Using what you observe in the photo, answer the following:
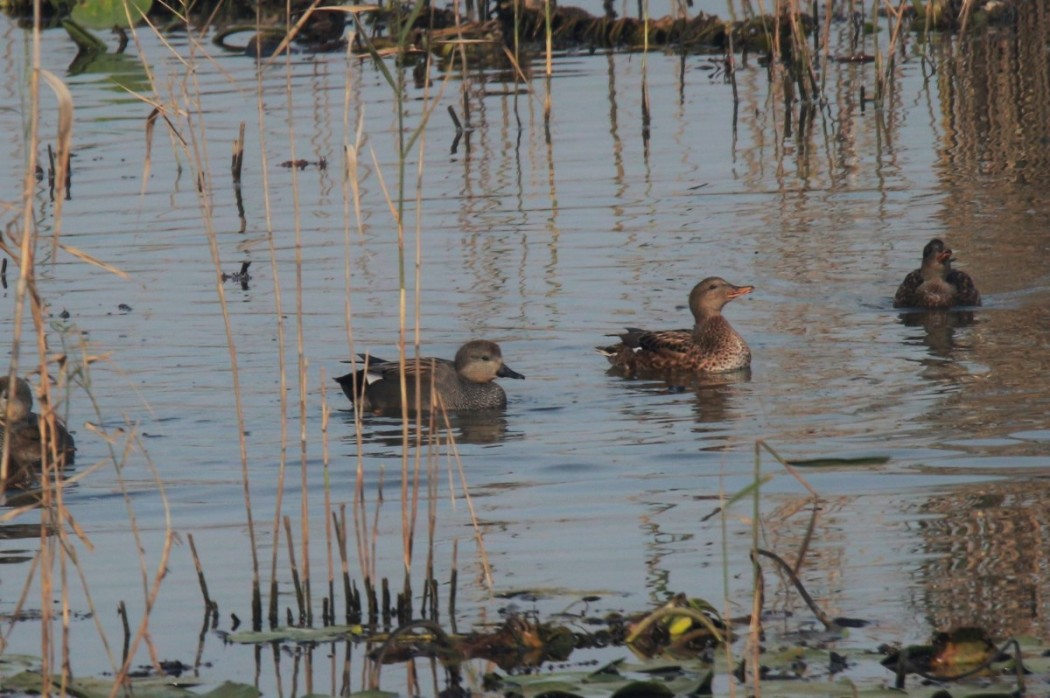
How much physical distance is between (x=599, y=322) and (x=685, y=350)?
744 mm

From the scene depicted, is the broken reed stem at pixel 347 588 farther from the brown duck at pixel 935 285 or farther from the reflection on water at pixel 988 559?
the brown duck at pixel 935 285

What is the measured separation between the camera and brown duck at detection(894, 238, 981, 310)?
11914mm

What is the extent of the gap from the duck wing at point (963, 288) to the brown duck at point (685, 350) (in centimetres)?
157

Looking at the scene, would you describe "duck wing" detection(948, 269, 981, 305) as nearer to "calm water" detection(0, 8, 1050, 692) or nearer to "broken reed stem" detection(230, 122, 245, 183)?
"calm water" detection(0, 8, 1050, 692)

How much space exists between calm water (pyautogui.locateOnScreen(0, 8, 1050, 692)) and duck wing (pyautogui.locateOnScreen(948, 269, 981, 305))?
18 cm

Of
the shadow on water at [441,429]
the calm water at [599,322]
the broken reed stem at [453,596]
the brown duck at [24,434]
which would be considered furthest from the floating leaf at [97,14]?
the broken reed stem at [453,596]

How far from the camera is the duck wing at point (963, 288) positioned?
12.0 metres

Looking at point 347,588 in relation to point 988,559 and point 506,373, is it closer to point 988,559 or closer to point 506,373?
point 988,559

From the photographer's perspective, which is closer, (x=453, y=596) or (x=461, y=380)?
(x=453, y=596)

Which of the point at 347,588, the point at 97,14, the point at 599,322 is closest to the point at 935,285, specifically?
the point at 599,322

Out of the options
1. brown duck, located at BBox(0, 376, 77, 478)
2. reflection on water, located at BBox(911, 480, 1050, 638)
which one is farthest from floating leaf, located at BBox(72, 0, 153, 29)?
reflection on water, located at BBox(911, 480, 1050, 638)

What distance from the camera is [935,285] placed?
39.2 ft

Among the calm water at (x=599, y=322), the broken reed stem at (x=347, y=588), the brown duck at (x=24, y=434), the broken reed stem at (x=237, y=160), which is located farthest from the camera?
the broken reed stem at (x=237, y=160)

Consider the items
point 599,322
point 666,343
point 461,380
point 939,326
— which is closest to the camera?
point 461,380
